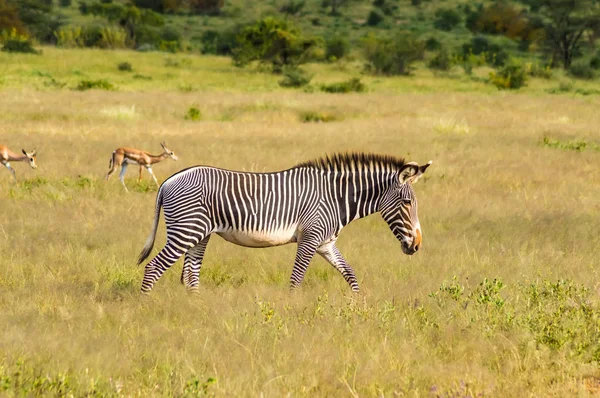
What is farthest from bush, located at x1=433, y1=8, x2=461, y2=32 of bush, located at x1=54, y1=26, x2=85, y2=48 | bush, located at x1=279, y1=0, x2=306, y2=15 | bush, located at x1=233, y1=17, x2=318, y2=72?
bush, located at x1=54, y1=26, x2=85, y2=48

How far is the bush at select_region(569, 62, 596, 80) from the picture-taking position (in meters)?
48.2

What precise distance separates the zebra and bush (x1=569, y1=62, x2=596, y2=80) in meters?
45.1

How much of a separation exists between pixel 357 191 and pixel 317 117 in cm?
1697

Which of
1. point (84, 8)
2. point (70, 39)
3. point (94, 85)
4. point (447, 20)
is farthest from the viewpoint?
point (447, 20)

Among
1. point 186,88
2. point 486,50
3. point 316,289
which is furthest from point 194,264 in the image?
point 486,50

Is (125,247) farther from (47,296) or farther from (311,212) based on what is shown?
(311,212)

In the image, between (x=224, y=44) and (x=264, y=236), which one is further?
(x=224, y=44)

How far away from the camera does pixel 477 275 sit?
7.56 m

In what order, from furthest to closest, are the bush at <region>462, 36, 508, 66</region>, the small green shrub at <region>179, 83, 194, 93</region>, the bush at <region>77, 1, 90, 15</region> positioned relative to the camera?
the bush at <region>77, 1, 90, 15</region> < the bush at <region>462, 36, 508, 66</region> < the small green shrub at <region>179, 83, 194, 93</region>

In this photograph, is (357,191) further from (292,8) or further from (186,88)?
(292,8)

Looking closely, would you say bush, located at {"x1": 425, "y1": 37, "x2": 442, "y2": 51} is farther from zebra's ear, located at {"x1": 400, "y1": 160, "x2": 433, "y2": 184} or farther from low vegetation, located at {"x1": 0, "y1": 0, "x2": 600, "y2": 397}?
zebra's ear, located at {"x1": 400, "y1": 160, "x2": 433, "y2": 184}

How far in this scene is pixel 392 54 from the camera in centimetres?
4772

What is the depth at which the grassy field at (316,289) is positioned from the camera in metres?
4.84

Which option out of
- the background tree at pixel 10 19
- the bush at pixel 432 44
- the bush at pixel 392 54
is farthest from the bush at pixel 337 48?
the background tree at pixel 10 19
